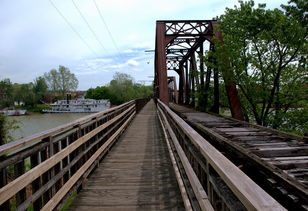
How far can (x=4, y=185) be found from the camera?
192 centimetres

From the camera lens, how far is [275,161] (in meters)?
3.44

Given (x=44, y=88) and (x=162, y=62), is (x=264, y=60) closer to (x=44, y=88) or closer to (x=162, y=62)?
(x=162, y=62)

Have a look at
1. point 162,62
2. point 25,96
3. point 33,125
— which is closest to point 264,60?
point 162,62

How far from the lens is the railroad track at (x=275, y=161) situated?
2.48m

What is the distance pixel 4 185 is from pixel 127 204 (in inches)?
68.0

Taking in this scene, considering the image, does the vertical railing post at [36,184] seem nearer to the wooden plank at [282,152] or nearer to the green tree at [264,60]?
the wooden plank at [282,152]

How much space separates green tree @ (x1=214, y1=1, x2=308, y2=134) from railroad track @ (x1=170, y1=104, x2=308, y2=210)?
13.0 feet

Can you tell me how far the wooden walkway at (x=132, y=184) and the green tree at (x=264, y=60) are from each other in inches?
199

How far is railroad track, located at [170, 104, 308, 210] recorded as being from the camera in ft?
8.15

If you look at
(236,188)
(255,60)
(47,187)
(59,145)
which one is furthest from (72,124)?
(255,60)

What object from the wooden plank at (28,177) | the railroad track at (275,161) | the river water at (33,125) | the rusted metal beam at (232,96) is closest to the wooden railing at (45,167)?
the wooden plank at (28,177)

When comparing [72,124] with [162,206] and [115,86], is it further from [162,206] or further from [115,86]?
[115,86]

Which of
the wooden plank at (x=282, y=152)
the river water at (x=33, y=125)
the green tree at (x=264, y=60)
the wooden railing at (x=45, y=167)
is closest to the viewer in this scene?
the wooden railing at (x=45, y=167)

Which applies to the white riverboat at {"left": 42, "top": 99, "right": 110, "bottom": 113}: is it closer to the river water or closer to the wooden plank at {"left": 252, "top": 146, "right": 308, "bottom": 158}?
the river water
